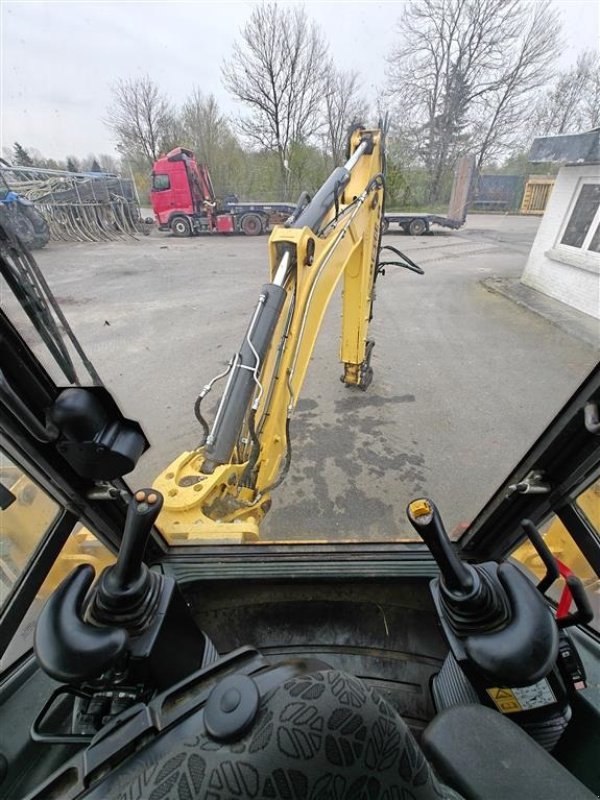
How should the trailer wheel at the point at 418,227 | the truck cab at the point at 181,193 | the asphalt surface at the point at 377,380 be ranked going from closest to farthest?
1. the asphalt surface at the point at 377,380
2. the truck cab at the point at 181,193
3. the trailer wheel at the point at 418,227

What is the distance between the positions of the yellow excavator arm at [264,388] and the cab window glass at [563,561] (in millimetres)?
1044

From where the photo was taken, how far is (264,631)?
145 centimetres

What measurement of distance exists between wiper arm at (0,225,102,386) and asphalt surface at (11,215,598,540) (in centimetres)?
21

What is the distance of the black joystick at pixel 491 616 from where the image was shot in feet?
2.50

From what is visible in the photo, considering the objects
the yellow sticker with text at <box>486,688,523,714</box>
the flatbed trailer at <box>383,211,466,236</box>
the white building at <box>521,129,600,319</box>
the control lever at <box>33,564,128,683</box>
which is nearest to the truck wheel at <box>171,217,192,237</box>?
the flatbed trailer at <box>383,211,466,236</box>

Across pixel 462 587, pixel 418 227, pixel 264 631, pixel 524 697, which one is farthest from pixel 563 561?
pixel 418 227

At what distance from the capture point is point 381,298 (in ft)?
25.0

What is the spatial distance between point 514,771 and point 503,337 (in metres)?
5.89

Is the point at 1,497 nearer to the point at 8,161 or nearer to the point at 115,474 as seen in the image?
the point at 115,474

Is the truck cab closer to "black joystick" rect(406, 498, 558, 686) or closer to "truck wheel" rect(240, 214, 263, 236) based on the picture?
"truck wheel" rect(240, 214, 263, 236)

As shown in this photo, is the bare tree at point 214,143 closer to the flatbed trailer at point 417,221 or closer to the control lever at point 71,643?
the flatbed trailer at point 417,221

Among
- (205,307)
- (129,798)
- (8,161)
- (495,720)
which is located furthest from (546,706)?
(205,307)

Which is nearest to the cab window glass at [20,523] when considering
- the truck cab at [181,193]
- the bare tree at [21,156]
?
the bare tree at [21,156]

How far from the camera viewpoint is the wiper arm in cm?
75
